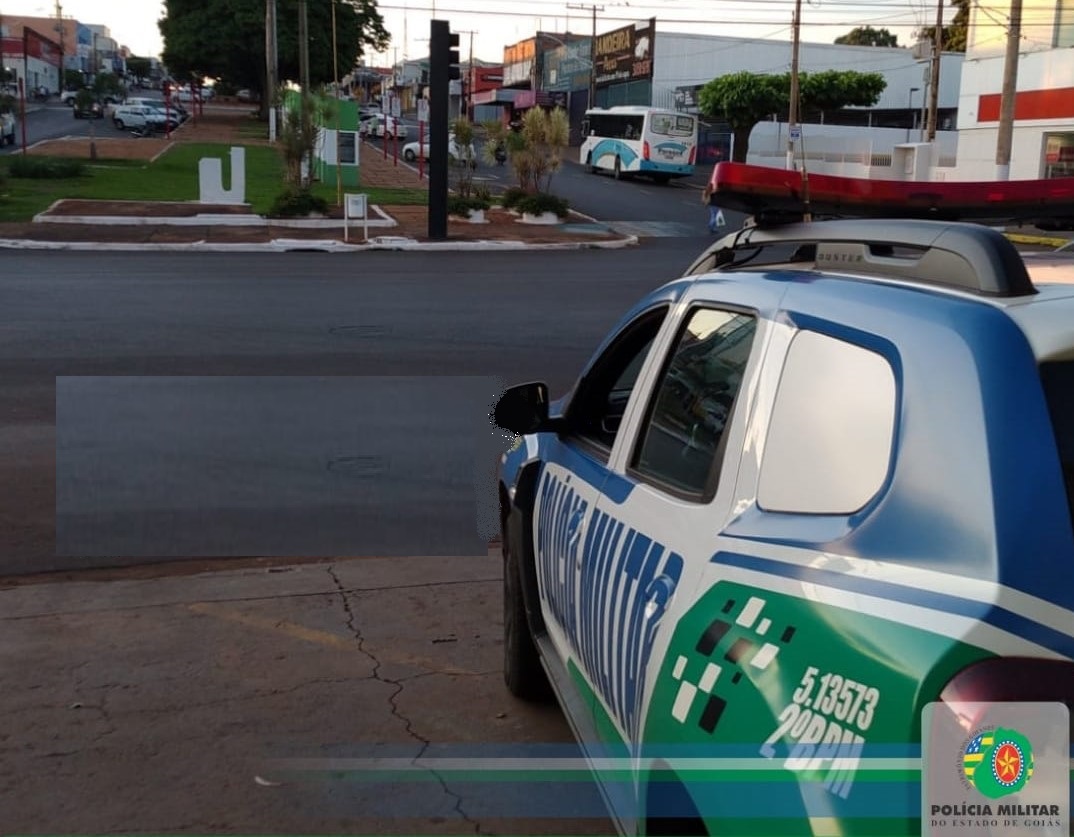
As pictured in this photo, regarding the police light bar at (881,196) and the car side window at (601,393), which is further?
the car side window at (601,393)

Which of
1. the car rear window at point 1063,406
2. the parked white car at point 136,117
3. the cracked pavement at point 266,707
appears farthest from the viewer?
the parked white car at point 136,117

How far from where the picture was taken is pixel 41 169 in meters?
38.2

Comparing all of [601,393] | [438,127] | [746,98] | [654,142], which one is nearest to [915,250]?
[601,393]

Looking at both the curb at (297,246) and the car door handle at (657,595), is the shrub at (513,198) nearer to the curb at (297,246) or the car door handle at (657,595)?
the curb at (297,246)

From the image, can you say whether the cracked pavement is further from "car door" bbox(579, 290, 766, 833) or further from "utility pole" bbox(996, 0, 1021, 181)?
"utility pole" bbox(996, 0, 1021, 181)

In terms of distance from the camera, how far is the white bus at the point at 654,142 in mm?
49719

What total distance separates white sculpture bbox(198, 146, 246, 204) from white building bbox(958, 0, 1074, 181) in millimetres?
21251

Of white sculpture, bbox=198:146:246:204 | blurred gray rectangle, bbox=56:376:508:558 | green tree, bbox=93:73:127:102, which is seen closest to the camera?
blurred gray rectangle, bbox=56:376:508:558

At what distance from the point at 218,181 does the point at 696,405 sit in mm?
31031

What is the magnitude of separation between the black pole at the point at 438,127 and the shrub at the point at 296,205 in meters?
4.44

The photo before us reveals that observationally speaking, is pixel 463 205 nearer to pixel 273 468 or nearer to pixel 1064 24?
pixel 1064 24

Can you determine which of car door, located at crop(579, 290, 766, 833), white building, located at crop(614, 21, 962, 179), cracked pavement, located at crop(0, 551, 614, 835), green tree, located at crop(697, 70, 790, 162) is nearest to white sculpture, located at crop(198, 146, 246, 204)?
cracked pavement, located at crop(0, 551, 614, 835)

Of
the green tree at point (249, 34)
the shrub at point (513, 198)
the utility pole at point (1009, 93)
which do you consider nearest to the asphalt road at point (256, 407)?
the shrub at point (513, 198)

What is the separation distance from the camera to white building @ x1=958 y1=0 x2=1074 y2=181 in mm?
35594
